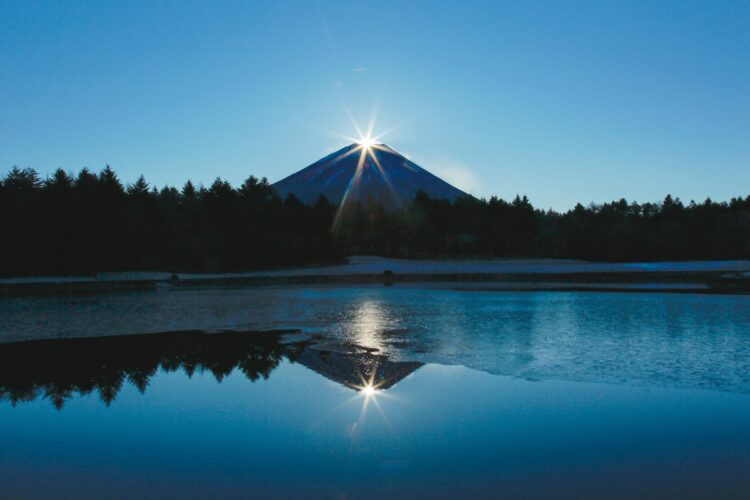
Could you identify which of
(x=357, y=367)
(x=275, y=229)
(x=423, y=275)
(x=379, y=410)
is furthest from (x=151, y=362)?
(x=275, y=229)

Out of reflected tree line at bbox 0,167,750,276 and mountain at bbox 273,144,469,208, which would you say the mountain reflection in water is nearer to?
reflected tree line at bbox 0,167,750,276

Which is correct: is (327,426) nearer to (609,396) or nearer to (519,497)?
(519,497)

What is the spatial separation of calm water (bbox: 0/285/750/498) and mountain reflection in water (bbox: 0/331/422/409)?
6 centimetres

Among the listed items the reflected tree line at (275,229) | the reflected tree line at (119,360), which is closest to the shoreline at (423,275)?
the reflected tree line at (275,229)

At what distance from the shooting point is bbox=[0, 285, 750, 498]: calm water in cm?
530

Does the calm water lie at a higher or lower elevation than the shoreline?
lower

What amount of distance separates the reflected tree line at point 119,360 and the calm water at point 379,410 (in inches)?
2.4

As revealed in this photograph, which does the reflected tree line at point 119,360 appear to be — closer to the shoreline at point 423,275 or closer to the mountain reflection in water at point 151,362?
the mountain reflection in water at point 151,362

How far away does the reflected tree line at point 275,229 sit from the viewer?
47125 mm

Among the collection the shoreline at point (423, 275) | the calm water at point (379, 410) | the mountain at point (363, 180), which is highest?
the mountain at point (363, 180)

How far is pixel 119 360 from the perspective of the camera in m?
11.4

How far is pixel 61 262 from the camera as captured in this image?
4666 centimetres

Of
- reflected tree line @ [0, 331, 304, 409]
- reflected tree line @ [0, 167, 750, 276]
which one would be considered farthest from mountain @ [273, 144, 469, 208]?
reflected tree line @ [0, 331, 304, 409]

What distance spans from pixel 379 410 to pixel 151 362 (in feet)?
18.3
